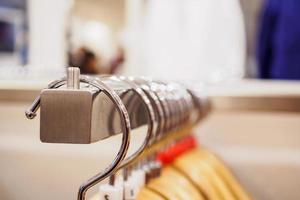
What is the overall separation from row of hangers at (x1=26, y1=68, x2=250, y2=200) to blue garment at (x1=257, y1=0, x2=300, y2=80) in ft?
2.73

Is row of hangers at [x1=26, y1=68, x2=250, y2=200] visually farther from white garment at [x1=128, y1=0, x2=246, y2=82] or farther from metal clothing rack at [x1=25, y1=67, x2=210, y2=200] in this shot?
white garment at [x1=128, y1=0, x2=246, y2=82]

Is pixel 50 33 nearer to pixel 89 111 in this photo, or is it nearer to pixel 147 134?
pixel 147 134

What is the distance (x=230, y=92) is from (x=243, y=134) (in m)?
0.14

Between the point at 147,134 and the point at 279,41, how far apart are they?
140cm

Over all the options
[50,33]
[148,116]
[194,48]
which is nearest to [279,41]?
[194,48]

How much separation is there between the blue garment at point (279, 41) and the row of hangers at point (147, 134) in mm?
832

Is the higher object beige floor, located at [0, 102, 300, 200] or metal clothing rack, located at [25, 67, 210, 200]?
metal clothing rack, located at [25, 67, 210, 200]

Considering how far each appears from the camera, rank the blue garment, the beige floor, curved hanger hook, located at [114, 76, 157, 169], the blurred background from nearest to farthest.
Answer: curved hanger hook, located at [114, 76, 157, 169]
the beige floor
the blurred background
the blue garment

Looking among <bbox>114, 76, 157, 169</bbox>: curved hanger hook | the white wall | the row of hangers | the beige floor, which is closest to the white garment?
the white wall

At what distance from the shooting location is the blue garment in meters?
1.88

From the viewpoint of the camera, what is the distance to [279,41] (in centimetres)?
192

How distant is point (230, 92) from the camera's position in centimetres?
145

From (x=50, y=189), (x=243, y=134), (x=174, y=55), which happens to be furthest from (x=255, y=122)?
(x=50, y=189)

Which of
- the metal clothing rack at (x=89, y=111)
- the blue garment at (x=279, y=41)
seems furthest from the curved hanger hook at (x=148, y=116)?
the blue garment at (x=279, y=41)
